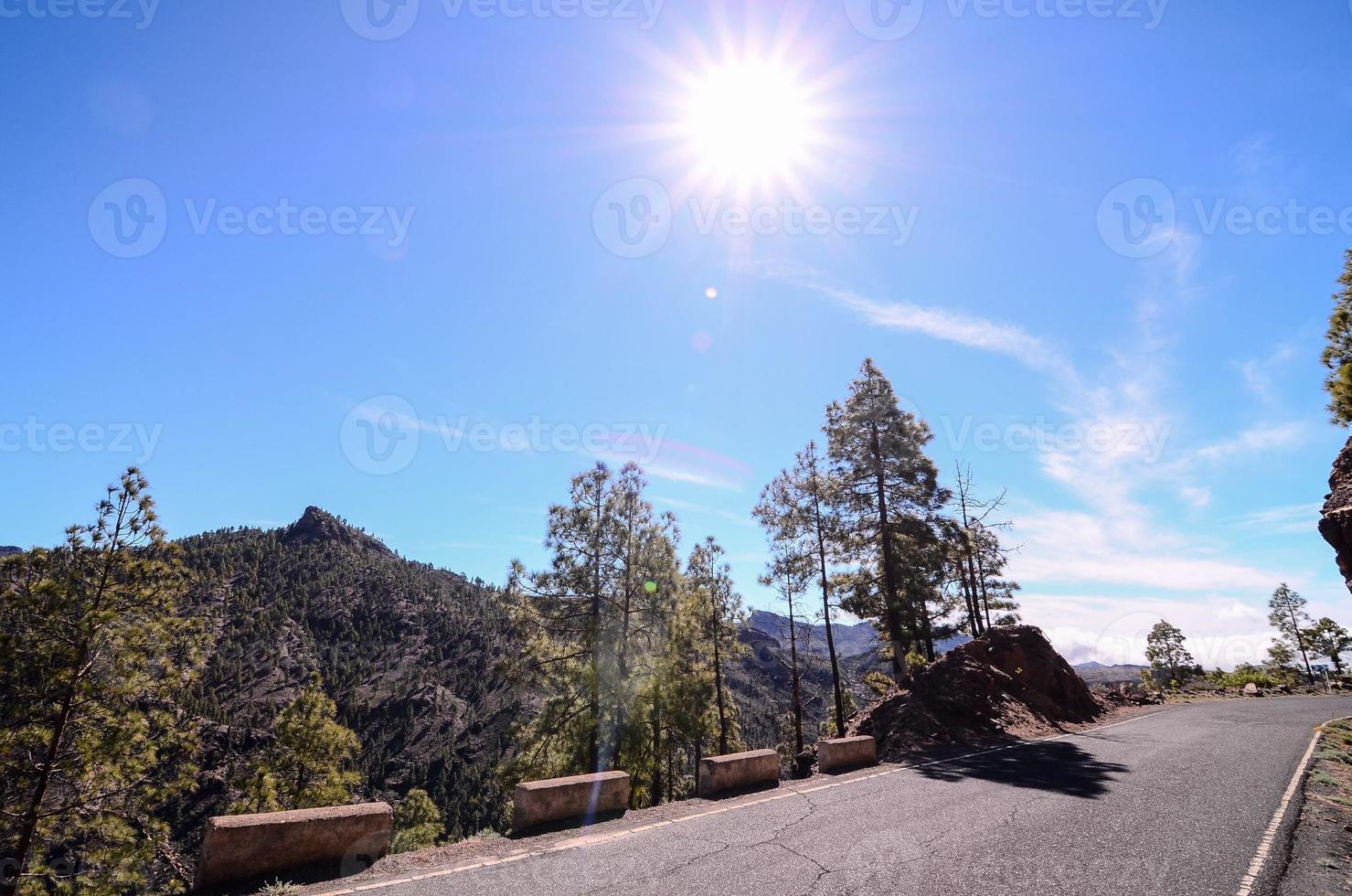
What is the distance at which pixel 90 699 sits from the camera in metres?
13.4

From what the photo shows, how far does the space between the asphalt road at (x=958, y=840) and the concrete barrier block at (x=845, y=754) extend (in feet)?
2.71

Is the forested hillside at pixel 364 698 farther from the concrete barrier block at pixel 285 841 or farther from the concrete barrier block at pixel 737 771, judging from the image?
the concrete barrier block at pixel 285 841

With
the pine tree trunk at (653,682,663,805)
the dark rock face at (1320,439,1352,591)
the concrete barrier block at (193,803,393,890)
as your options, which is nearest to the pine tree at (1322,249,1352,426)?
the dark rock face at (1320,439,1352,591)

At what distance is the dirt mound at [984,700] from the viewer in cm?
1589

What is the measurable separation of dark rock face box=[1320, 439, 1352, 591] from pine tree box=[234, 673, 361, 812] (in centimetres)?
3747

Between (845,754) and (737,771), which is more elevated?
(737,771)

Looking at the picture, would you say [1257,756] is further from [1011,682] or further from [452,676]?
[452,676]

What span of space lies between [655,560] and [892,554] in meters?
10.2

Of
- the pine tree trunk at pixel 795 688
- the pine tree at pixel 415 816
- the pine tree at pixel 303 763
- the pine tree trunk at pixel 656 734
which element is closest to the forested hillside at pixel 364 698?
the pine tree at pixel 415 816

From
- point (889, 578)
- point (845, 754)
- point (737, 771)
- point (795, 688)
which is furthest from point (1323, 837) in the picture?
point (795, 688)

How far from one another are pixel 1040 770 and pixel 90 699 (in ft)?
73.9

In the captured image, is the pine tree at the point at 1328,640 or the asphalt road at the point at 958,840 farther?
the pine tree at the point at 1328,640

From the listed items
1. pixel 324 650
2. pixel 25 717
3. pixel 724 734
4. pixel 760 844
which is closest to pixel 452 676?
pixel 324 650

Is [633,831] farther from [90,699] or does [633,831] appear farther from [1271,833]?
[90,699]
